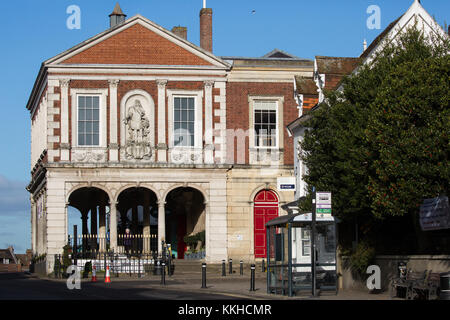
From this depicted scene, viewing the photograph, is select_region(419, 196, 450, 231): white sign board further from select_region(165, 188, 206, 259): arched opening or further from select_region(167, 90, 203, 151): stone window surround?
select_region(165, 188, 206, 259): arched opening

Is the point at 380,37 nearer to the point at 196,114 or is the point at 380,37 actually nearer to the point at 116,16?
the point at 196,114

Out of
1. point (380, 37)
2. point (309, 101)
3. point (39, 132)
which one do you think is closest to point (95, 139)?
point (39, 132)

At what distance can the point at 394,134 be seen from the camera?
2736 centimetres

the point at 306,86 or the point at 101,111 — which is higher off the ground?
the point at 306,86

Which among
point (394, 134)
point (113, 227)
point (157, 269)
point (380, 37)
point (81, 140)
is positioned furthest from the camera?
point (81, 140)

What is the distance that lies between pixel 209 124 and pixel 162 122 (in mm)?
2686

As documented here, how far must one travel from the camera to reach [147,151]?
5053 centimetres

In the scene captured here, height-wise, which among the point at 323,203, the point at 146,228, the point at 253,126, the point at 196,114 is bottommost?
the point at 146,228

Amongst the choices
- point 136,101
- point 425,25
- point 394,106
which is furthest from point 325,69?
point 136,101

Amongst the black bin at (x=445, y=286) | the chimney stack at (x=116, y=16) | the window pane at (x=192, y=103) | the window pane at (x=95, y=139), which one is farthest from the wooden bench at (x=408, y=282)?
the chimney stack at (x=116, y=16)

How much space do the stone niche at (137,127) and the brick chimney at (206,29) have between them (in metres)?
5.41

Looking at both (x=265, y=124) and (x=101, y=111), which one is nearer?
(x=101, y=111)

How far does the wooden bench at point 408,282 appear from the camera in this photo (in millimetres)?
25844

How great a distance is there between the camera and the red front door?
51.6 m
